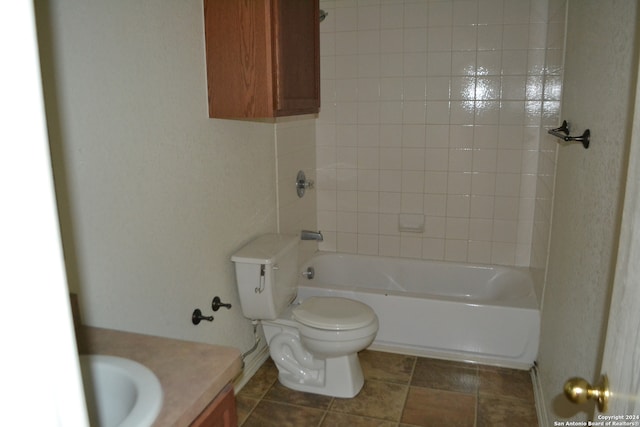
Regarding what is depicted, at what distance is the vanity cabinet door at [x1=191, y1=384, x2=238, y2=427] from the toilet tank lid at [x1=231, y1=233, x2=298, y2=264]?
1.19 m

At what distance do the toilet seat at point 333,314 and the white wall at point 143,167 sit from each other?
0.35 metres

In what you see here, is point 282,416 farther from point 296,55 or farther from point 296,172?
point 296,55

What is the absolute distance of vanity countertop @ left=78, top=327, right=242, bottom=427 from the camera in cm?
101

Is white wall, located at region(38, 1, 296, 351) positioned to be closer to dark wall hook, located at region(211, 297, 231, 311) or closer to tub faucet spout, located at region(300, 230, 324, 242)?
dark wall hook, located at region(211, 297, 231, 311)

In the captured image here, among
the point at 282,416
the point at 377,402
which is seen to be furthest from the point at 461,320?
the point at 282,416

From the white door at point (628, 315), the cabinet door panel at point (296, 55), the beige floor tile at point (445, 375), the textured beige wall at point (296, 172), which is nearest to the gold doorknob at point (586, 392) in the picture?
the white door at point (628, 315)

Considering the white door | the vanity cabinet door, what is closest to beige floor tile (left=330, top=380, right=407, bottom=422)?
the vanity cabinet door

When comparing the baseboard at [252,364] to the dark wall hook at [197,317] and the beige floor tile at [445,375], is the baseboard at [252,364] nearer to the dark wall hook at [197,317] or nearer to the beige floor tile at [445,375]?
the dark wall hook at [197,317]

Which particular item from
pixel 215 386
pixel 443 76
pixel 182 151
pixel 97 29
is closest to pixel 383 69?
pixel 443 76

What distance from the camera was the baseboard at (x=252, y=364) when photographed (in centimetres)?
261

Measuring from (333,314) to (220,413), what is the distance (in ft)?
4.55

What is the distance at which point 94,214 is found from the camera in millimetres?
1582

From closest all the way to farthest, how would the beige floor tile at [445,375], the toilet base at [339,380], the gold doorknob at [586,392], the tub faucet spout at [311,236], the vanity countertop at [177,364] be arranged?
1. the gold doorknob at [586,392]
2. the vanity countertop at [177,364]
3. the toilet base at [339,380]
4. the beige floor tile at [445,375]
5. the tub faucet spout at [311,236]

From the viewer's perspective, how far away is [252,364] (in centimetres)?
276
